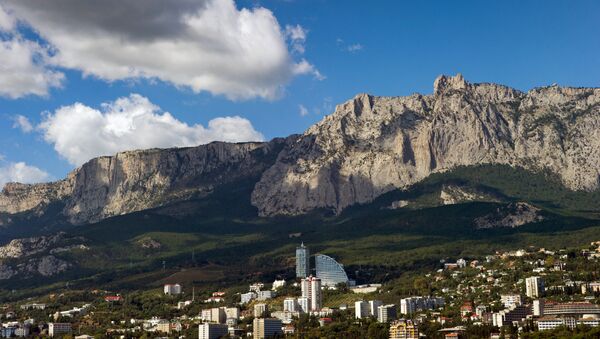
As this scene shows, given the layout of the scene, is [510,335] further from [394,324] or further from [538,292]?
[538,292]

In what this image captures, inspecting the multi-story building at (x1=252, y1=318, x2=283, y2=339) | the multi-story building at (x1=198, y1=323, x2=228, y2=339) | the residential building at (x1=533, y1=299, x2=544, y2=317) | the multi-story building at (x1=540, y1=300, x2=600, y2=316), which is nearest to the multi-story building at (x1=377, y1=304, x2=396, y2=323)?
the multi-story building at (x1=252, y1=318, x2=283, y2=339)

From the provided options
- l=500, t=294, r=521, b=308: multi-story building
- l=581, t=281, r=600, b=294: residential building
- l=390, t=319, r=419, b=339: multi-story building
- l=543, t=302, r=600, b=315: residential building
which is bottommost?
l=390, t=319, r=419, b=339: multi-story building

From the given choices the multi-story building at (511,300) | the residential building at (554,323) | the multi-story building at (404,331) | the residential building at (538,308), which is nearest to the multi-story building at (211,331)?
the multi-story building at (404,331)

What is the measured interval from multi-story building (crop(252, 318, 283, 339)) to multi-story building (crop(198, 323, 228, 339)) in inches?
269

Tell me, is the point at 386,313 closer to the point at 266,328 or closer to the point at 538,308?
the point at 266,328

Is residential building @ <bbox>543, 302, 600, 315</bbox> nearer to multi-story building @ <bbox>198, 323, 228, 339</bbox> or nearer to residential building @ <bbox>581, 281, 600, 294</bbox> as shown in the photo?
residential building @ <bbox>581, 281, 600, 294</bbox>

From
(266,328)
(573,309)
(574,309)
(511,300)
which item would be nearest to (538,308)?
(573,309)

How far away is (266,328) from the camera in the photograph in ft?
627

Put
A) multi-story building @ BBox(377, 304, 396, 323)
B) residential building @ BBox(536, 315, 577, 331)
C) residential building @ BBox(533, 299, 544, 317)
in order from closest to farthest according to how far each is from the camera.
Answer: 1. residential building @ BBox(536, 315, 577, 331)
2. residential building @ BBox(533, 299, 544, 317)
3. multi-story building @ BBox(377, 304, 396, 323)

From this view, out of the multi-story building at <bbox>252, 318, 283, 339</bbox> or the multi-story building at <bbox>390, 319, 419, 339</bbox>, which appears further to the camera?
the multi-story building at <bbox>252, 318, 283, 339</bbox>

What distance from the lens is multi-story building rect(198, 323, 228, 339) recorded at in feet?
640

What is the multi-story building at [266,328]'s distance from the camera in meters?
190

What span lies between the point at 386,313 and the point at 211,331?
31.3 meters

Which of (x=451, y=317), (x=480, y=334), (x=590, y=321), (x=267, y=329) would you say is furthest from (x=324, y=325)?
(x=590, y=321)
